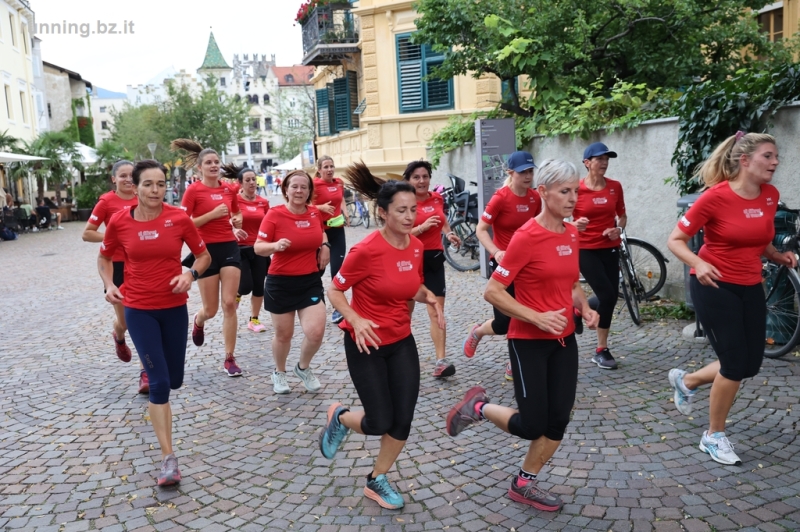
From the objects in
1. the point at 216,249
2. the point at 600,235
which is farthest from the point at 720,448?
the point at 216,249

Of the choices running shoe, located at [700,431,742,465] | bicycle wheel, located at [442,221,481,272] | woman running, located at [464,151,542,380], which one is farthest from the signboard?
running shoe, located at [700,431,742,465]

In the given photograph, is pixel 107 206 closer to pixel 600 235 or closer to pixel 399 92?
pixel 600 235

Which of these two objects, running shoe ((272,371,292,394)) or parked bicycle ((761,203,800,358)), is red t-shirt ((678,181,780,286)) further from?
running shoe ((272,371,292,394))

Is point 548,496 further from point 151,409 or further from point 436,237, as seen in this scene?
point 436,237

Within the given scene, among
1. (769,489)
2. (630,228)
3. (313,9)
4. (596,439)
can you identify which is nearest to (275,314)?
(596,439)

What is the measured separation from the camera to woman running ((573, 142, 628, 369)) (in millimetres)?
6379

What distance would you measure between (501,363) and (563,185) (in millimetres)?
3371

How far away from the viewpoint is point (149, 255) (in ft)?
15.6

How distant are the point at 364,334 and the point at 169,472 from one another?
1.59 m

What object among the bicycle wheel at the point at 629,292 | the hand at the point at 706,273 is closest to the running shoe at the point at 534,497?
the hand at the point at 706,273

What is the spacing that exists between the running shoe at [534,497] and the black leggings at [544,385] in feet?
1.02

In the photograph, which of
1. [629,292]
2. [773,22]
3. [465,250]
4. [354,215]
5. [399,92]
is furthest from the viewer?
[354,215]

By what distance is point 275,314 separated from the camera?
609cm

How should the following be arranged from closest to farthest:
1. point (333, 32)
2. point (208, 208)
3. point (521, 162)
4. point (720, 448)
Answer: point (720, 448)
point (521, 162)
point (208, 208)
point (333, 32)
